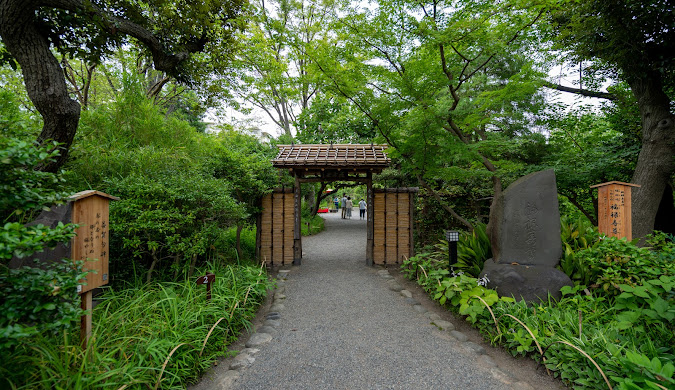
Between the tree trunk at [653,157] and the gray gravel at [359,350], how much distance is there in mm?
5863

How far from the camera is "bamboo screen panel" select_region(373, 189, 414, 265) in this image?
23.4 feet

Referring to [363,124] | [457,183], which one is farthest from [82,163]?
[363,124]

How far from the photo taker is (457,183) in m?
8.30

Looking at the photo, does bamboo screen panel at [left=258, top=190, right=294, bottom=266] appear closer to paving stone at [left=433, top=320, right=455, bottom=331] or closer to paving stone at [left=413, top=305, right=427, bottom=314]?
paving stone at [left=413, top=305, right=427, bottom=314]

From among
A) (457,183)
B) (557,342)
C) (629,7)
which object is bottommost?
(557,342)

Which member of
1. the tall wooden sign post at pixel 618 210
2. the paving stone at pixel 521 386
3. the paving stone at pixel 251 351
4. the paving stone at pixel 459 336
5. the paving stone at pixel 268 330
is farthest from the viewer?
the tall wooden sign post at pixel 618 210

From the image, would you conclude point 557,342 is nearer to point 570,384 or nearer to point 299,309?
point 570,384

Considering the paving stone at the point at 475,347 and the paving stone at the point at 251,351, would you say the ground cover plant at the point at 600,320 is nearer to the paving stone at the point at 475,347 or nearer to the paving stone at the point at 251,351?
the paving stone at the point at 475,347

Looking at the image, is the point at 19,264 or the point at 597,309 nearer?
the point at 19,264

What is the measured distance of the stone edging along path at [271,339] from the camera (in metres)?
2.56

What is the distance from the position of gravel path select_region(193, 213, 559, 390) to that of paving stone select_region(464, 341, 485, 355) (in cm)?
1

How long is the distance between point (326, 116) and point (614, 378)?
1265 centimetres

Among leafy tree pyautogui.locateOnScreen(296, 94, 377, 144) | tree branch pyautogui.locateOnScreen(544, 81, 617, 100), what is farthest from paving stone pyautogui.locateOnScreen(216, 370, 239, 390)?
leafy tree pyautogui.locateOnScreen(296, 94, 377, 144)

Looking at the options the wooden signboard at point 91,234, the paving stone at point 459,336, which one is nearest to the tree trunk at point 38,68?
the wooden signboard at point 91,234
